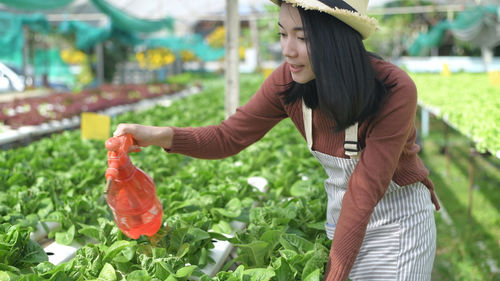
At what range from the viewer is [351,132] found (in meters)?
1.52

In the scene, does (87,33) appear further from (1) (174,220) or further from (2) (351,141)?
(2) (351,141)

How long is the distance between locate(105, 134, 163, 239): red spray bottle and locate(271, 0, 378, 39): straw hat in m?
0.65

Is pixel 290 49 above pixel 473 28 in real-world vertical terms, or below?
above

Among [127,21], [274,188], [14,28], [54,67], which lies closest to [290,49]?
[274,188]

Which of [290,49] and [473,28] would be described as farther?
[473,28]

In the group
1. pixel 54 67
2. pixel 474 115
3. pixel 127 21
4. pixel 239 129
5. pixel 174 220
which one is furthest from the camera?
pixel 54 67

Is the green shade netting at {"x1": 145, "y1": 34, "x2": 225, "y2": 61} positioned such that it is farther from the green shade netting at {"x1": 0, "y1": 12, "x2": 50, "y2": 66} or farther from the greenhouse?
the greenhouse

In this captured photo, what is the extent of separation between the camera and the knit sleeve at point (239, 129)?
1.76m

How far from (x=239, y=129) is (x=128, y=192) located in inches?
18.8

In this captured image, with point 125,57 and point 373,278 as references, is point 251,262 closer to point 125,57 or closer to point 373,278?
point 373,278

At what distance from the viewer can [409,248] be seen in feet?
5.22

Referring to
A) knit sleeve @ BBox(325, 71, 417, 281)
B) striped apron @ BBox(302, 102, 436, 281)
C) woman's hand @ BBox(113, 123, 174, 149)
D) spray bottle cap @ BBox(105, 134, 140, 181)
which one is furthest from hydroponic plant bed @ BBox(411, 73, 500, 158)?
spray bottle cap @ BBox(105, 134, 140, 181)

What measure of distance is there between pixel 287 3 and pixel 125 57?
1648 centimetres

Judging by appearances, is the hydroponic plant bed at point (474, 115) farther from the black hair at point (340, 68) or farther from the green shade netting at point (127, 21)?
the green shade netting at point (127, 21)
